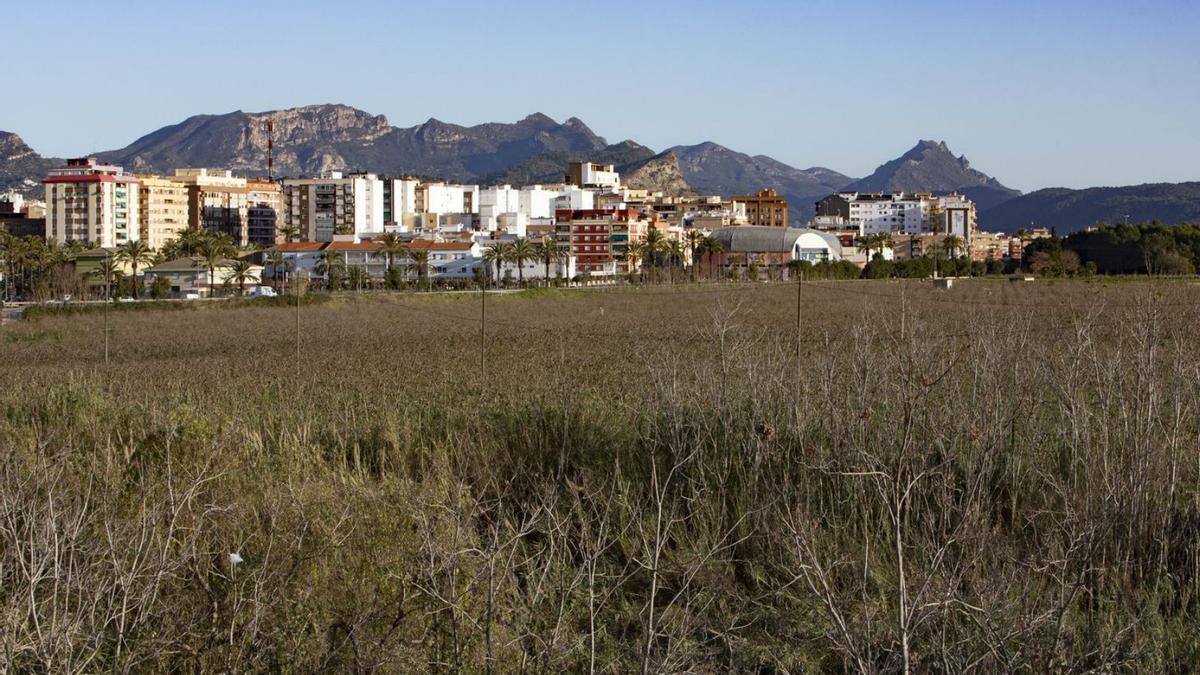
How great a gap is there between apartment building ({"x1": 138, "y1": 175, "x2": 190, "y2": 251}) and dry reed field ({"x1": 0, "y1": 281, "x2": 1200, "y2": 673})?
113036 millimetres

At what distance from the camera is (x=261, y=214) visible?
137625 mm

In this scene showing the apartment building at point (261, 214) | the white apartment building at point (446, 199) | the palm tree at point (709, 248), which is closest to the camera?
the palm tree at point (709, 248)

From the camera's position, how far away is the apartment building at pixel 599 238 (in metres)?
104

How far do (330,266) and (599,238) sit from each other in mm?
28232

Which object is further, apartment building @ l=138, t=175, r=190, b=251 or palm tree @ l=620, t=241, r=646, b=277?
apartment building @ l=138, t=175, r=190, b=251

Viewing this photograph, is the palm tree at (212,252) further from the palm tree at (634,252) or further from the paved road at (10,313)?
the palm tree at (634,252)

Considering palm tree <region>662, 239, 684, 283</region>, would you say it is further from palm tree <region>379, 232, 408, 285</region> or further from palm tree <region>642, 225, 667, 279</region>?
palm tree <region>379, 232, 408, 285</region>

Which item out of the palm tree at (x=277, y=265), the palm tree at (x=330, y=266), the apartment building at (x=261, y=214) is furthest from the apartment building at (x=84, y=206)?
the palm tree at (x=330, y=266)

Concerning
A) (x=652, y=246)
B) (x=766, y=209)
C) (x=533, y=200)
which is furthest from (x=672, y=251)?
(x=766, y=209)

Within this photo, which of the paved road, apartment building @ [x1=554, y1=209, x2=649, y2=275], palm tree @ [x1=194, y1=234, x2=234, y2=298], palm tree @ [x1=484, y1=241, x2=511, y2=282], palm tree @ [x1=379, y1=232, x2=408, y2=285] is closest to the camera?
the paved road

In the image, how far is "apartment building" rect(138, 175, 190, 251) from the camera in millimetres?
123812

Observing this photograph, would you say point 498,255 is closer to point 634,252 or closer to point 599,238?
point 634,252

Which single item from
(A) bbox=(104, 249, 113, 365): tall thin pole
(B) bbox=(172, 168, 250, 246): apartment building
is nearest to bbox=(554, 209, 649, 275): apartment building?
(A) bbox=(104, 249, 113, 365): tall thin pole

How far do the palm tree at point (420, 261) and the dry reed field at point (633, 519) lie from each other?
65760mm
